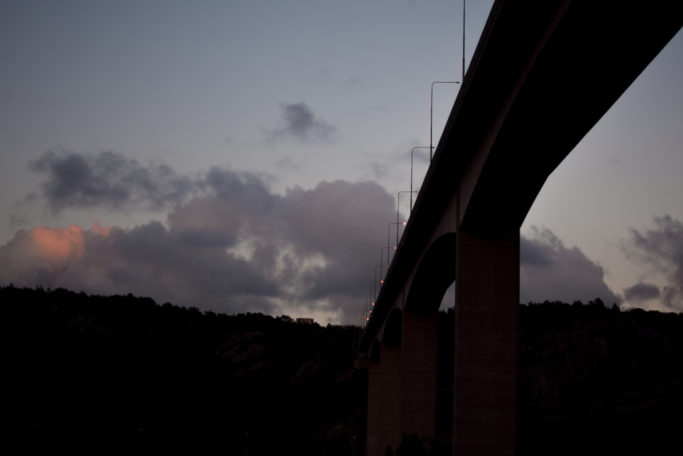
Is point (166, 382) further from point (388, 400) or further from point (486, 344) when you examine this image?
point (486, 344)

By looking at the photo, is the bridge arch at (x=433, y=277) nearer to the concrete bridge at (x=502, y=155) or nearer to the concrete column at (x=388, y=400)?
the concrete bridge at (x=502, y=155)

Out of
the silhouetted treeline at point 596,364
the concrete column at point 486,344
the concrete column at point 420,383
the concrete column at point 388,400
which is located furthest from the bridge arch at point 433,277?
the silhouetted treeline at point 596,364

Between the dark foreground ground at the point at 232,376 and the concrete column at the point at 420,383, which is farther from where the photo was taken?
the dark foreground ground at the point at 232,376

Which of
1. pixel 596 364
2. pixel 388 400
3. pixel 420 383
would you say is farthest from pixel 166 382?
pixel 420 383

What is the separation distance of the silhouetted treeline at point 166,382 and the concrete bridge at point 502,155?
179ft

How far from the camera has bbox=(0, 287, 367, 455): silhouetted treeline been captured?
278 ft

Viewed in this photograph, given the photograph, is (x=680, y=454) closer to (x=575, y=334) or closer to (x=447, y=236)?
(x=447, y=236)

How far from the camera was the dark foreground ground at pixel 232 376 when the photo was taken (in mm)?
78250

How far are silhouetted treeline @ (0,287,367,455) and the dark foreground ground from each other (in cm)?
18

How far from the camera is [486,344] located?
2181cm

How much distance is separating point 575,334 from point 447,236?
63.7 metres

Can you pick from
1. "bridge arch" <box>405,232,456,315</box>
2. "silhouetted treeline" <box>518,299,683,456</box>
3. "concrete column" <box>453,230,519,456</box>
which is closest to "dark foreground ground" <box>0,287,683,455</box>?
"silhouetted treeline" <box>518,299,683,456</box>

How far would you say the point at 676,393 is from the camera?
70.4 m

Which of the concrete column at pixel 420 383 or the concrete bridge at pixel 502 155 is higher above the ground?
the concrete bridge at pixel 502 155
